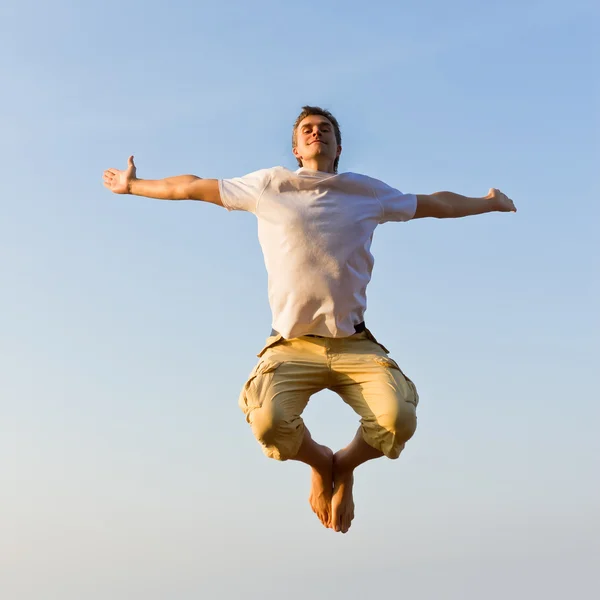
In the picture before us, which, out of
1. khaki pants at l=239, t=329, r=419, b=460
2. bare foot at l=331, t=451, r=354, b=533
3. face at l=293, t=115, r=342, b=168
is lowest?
bare foot at l=331, t=451, r=354, b=533

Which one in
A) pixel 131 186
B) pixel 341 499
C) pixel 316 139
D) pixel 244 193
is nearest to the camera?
pixel 244 193

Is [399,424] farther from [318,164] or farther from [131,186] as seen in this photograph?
[131,186]

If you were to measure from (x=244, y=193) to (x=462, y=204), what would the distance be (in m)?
2.13

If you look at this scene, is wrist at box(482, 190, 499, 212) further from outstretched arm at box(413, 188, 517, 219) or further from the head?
the head

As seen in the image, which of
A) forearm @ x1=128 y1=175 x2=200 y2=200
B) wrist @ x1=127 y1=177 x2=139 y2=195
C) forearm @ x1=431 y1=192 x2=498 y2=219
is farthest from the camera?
forearm @ x1=431 y1=192 x2=498 y2=219

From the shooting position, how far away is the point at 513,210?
36.3 ft

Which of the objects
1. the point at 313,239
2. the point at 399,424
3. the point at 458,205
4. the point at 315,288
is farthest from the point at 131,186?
the point at 399,424

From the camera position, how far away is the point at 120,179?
10.5 metres

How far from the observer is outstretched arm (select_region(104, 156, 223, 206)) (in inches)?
399

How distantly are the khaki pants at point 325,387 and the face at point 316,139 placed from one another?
1.69 metres

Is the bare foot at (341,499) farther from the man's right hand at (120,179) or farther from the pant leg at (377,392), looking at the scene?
the man's right hand at (120,179)

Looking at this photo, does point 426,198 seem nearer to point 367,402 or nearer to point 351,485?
point 367,402

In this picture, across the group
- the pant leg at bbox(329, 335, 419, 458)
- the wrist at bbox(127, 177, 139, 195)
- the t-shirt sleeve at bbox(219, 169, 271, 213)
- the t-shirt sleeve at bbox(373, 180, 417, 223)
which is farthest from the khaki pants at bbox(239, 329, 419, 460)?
the wrist at bbox(127, 177, 139, 195)

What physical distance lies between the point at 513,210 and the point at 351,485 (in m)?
3.13
